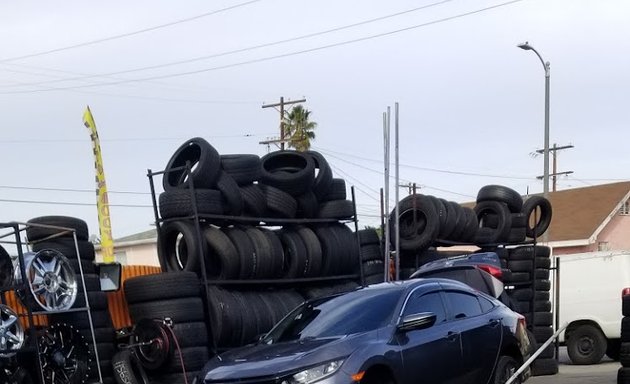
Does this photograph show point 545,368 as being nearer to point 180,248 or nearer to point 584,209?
point 180,248

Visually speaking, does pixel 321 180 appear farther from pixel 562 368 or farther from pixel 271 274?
pixel 562 368

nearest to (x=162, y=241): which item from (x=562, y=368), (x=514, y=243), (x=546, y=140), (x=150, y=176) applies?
(x=150, y=176)

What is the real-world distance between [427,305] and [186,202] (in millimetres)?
4918

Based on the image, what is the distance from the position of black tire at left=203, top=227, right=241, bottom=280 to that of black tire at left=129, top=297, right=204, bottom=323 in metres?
0.83

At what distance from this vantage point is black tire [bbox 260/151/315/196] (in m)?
15.1

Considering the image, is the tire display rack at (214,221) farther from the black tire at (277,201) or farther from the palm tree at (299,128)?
the palm tree at (299,128)

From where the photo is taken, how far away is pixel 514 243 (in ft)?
59.6

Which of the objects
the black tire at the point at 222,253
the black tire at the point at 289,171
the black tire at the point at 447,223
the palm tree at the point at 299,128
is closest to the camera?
the black tire at the point at 222,253

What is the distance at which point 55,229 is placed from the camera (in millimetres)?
12125

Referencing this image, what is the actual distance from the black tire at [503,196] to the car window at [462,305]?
8.26 m

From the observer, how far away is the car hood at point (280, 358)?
800 cm

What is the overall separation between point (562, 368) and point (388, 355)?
11.0 m

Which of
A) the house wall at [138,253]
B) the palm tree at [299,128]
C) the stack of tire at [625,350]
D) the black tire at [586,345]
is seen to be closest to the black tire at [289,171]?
the stack of tire at [625,350]

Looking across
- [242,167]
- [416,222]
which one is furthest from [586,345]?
[242,167]
